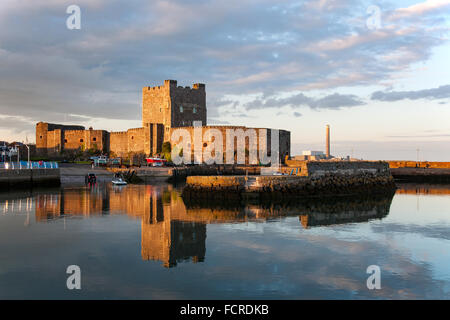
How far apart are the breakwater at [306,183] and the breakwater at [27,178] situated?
1445cm

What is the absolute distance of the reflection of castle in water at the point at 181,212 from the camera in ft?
44.7

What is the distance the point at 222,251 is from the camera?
42.4ft

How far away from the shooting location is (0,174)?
31328 millimetres

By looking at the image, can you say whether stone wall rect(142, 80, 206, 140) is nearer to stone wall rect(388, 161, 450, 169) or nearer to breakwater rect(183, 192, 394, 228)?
stone wall rect(388, 161, 450, 169)

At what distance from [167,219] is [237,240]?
5.19 metres

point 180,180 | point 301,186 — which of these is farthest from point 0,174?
point 301,186

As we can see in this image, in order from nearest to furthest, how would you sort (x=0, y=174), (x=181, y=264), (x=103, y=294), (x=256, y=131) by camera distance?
(x=103, y=294) → (x=181, y=264) → (x=0, y=174) → (x=256, y=131)

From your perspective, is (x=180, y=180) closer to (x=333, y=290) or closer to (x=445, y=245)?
(x=445, y=245)

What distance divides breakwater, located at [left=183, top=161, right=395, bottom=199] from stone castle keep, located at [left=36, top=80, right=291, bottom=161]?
87.9 feet

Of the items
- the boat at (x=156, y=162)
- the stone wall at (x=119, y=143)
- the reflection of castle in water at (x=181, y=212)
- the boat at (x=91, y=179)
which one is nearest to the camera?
the reflection of castle in water at (x=181, y=212)

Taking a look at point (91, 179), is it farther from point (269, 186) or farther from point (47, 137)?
point (47, 137)

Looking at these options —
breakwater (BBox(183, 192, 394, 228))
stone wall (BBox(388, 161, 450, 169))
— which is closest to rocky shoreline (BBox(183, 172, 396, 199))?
breakwater (BBox(183, 192, 394, 228))
